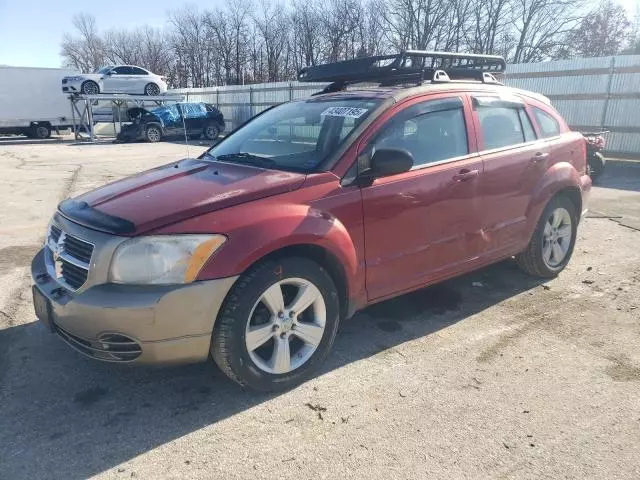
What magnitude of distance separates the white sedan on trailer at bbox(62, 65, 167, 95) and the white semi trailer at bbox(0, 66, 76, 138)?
1787 mm

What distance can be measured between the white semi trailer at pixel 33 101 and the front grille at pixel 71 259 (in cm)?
2603

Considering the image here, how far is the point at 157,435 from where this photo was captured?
2.62 metres

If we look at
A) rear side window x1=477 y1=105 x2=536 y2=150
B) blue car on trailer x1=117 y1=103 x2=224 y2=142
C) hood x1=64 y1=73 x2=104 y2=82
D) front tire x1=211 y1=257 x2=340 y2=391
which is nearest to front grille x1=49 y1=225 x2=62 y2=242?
front tire x1=211 y1=257 x2=340 y2=391

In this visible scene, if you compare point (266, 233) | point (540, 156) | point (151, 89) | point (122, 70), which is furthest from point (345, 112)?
point (151, 89)

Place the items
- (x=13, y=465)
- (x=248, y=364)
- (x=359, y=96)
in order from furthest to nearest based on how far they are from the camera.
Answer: (x=359, y=96), (x=248, y=364), (x=13, y=465)

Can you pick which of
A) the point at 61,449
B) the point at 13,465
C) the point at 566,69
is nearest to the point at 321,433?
the point at 61,449

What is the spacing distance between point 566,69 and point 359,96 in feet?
44.0

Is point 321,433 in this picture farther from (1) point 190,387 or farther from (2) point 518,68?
(2) point 518,68

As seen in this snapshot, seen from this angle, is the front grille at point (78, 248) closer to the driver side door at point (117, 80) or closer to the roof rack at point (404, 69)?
the roof rack at point (404, 69)

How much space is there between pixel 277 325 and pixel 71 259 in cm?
120

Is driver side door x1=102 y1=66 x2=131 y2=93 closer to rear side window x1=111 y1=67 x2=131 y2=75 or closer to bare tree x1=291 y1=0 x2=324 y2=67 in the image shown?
rear side window x1=111 y1=67 x2=131 y2=75

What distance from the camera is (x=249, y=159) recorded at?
3680 mm

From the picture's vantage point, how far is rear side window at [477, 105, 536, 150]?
4.08 meters

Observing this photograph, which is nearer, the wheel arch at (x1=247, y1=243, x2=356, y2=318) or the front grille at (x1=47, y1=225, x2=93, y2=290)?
the front grille at (x1=47, y1=225, x2=93, y2=290)
